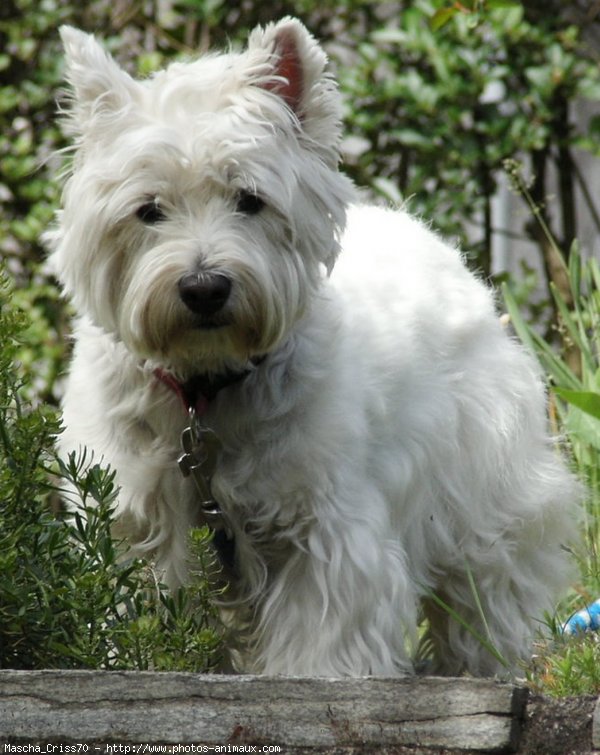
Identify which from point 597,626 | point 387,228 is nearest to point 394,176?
point 387,228

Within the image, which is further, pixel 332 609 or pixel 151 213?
pixel 332 609

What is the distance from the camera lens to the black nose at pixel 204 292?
10.1 feet

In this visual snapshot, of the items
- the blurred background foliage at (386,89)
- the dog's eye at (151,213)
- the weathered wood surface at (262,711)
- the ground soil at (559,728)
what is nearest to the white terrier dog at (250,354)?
the dog's eye at (151,213)

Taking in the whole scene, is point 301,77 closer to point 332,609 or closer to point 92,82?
point 92,82

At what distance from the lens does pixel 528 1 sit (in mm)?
6652

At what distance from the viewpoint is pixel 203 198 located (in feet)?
10.6

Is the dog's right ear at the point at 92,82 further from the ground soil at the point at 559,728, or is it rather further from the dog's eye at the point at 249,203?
the ground soil at the point at 559,728

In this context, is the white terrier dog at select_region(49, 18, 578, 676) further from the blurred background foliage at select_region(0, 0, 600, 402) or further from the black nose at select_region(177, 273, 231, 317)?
the blurred background foliage at select_region(0, 0, 600, 402)

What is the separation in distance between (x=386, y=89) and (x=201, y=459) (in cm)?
349

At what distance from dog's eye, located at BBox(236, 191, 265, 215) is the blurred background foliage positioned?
2972 mm

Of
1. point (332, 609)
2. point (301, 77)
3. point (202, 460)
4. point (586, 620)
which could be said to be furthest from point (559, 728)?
point (301, 77)

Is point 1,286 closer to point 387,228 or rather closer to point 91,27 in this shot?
point 387,228

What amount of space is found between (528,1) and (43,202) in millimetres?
2423

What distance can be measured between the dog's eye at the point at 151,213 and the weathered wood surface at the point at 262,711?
3.79 ft
